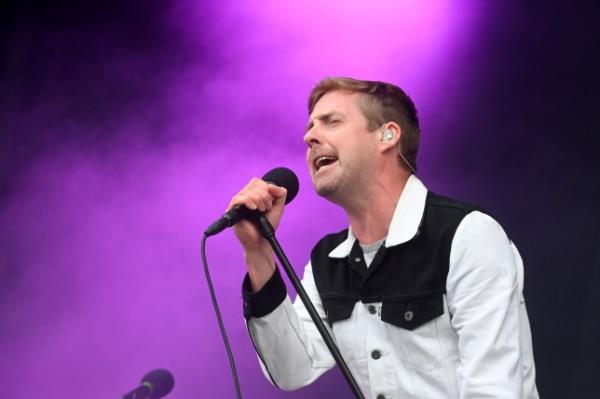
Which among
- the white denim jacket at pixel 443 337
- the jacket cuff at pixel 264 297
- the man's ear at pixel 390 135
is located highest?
the man's ear at pixel 390 135

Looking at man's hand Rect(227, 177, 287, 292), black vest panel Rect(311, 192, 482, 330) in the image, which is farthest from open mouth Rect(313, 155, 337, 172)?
man's hand Rect(227, 177, 287, 292)

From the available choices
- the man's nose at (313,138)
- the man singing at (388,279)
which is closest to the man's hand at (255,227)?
the man singing at (388,279)

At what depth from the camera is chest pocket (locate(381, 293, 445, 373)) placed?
1.53 m

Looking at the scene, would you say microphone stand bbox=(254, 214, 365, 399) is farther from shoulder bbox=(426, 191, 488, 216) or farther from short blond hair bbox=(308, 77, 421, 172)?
short blond hair bbox=(308, 77, 421, 172)

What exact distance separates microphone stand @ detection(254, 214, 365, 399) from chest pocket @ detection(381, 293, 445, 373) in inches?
18.2

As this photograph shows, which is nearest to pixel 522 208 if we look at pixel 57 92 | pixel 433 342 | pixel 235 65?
pixel 433 342

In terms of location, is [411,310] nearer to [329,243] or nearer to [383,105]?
[329,243]

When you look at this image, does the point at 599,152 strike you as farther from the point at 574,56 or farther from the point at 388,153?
the point at 388,153

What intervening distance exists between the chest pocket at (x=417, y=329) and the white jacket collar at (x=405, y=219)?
148mm

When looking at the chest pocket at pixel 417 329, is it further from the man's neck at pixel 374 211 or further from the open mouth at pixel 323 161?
the open mouth at pixel 323 161

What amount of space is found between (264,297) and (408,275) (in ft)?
1.12

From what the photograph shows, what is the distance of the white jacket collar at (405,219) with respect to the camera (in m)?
1.62

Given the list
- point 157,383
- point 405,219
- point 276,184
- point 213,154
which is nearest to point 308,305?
point 276,184

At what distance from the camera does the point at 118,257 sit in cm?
243
